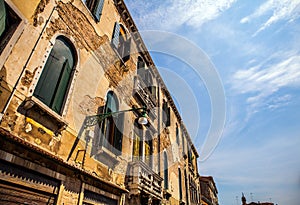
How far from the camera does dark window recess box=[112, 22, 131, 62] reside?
8.38 metres

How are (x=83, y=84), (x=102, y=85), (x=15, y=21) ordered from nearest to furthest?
(x=15, y=21), (x=83, y=84), (x=102, y=85)

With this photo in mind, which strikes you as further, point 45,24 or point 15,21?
point 45,24

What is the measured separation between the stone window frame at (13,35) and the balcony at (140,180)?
5356mm

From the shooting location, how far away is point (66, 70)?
16.8ft

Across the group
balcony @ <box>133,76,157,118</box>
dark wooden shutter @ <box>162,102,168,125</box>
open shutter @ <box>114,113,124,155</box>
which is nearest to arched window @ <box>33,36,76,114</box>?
open shutter @ <box>114,113,124,155</box>

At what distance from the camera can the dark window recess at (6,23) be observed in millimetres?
3559

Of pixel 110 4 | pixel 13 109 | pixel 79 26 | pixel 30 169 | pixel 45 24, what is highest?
pixel 110 4

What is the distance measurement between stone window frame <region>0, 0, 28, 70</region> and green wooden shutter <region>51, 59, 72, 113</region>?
4.38 feet

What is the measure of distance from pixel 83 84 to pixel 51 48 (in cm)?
134

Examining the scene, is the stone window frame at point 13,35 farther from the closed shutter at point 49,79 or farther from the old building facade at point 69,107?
the closed shutter at point 49,79

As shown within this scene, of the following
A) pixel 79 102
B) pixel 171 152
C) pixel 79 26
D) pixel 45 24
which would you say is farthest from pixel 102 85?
pixel 171 152

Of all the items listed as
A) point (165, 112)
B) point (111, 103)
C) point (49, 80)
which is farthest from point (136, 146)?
point (165, 112)

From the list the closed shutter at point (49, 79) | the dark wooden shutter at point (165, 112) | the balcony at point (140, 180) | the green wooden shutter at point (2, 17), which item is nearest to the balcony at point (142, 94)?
the dark wooden shutter at point (165, 112)

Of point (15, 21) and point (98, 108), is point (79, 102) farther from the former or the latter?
point (15, 21)
